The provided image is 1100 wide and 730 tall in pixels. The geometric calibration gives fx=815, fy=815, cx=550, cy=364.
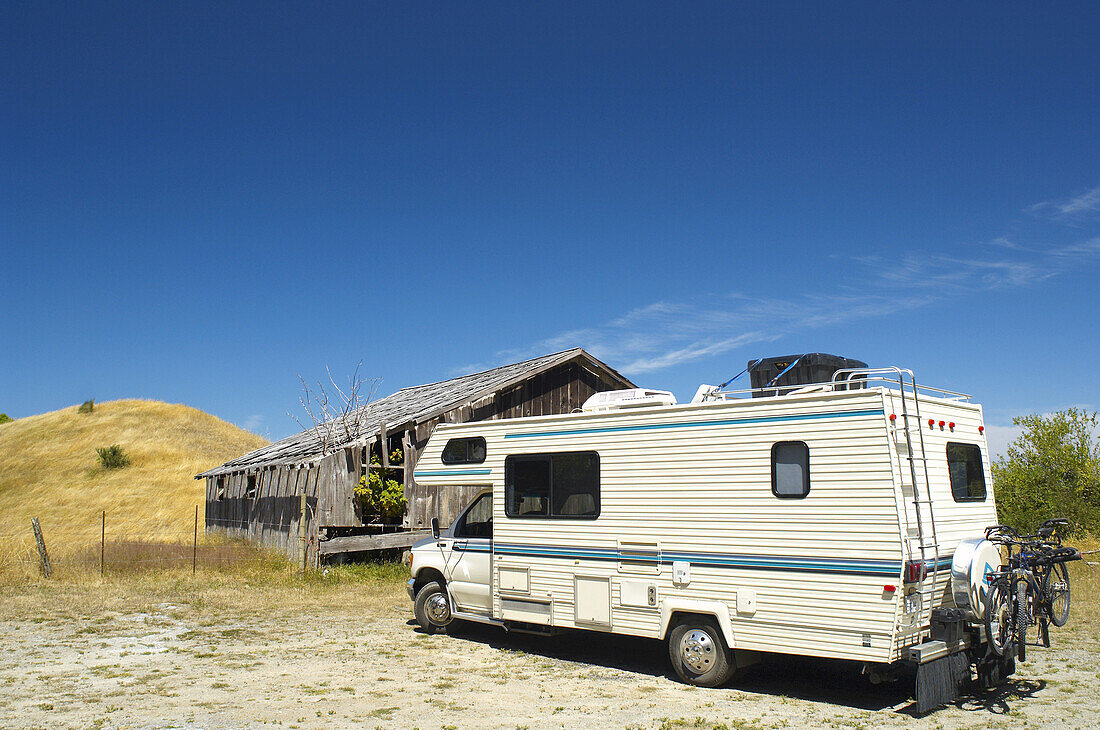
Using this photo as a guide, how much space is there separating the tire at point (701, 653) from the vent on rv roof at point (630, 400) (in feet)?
8.79

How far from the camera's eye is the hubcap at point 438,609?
11934 mm

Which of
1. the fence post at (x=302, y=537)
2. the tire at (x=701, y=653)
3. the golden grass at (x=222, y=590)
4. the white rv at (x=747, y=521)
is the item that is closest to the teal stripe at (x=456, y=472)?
the white rv at (x=747, y=521)

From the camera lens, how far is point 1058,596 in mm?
8180

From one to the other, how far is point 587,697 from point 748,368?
4.62 meters

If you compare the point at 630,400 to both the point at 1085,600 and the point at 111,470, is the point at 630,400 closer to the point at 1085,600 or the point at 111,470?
the point at 1085,600

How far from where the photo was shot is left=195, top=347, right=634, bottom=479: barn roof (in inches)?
788

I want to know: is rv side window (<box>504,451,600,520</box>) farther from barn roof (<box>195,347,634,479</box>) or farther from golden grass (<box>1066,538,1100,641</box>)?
barn roof (<box>195,347,634,479</box>)

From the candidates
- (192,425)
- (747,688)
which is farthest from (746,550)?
(192,425)

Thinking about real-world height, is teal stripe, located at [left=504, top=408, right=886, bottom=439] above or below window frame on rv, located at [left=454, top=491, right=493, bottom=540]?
above

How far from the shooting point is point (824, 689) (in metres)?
8.81

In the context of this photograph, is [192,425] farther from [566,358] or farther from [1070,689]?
[1070,689]

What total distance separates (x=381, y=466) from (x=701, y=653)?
39.2 ft

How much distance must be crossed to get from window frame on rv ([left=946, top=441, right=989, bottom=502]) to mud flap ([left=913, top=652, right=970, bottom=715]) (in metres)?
1.67

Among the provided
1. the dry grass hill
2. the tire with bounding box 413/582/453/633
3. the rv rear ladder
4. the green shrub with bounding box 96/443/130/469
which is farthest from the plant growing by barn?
the green shrub with bounding box 96/443/130/469
